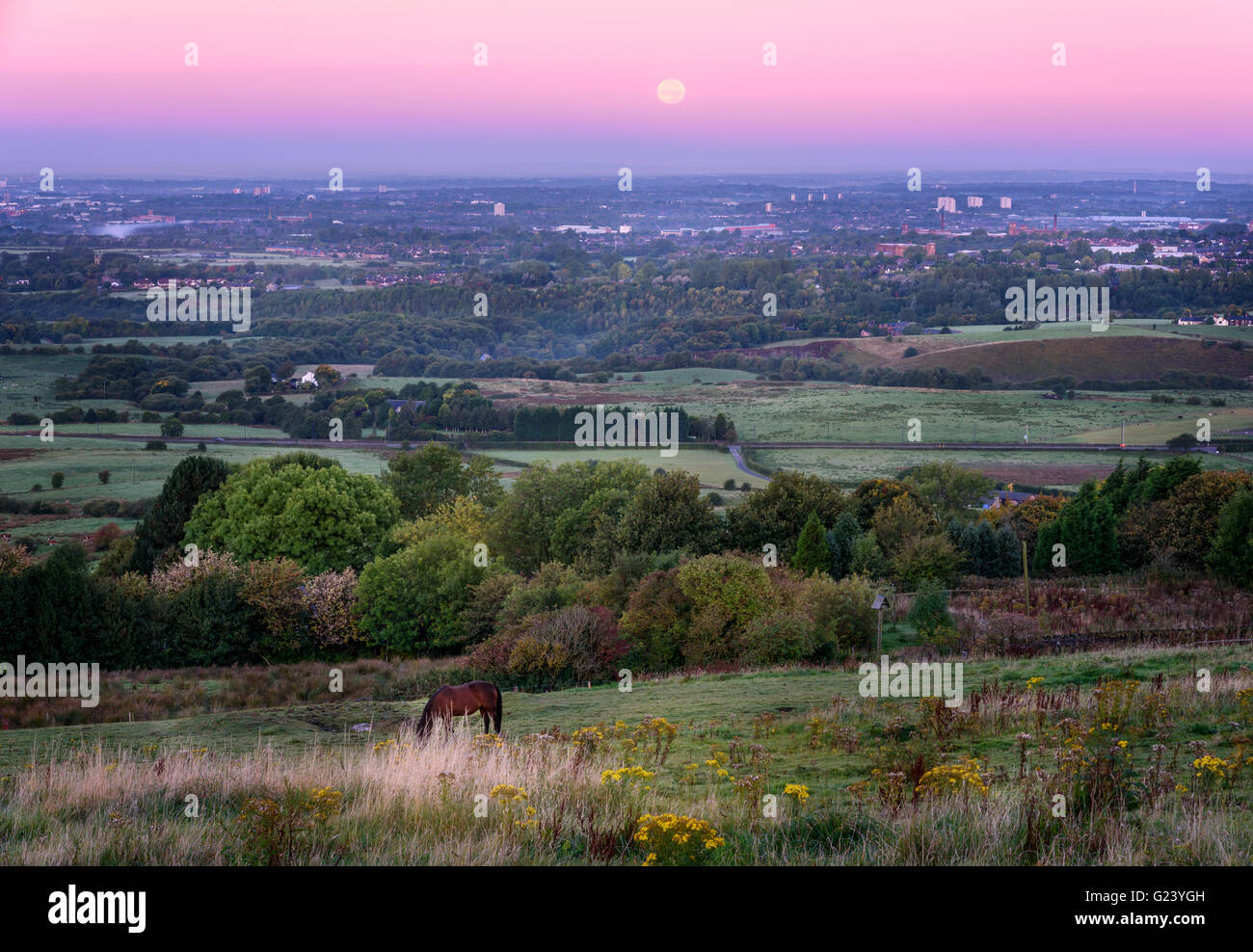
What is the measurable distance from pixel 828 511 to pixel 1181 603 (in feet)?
45.2

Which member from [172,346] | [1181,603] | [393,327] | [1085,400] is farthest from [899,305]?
[1181,603]

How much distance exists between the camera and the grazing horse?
33.0 feet

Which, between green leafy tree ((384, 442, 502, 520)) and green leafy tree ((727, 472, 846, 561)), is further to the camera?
green leafy tree ((384, 442, 502, 520))

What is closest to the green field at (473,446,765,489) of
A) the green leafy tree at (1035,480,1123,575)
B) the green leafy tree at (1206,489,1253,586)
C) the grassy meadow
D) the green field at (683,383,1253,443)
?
the green field at (683,383,1253,443)

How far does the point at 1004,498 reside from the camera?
52.0 metres

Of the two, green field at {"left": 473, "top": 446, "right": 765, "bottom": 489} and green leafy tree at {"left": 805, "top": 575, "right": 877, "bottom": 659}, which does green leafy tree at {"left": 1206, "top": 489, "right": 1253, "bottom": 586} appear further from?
green field at {"left": 473, "top": 446, "right": 765, "bottom": 489}

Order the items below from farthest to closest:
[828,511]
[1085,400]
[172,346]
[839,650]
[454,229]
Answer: [454,229]
[172,346]
[1085,400]
[828,511]
[839,650]

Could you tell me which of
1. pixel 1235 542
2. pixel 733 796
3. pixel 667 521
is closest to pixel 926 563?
pixel 667 521

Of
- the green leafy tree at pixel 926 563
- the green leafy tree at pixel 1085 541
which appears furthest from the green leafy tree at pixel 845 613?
the green leafy tree at pixel 1085 541

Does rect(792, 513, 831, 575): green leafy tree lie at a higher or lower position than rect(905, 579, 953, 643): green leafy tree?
lower

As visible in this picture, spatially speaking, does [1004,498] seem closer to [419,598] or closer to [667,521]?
[667,521]

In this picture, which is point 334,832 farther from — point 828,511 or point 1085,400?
point 1085,400

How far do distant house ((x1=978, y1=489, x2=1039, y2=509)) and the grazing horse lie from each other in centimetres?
4043
